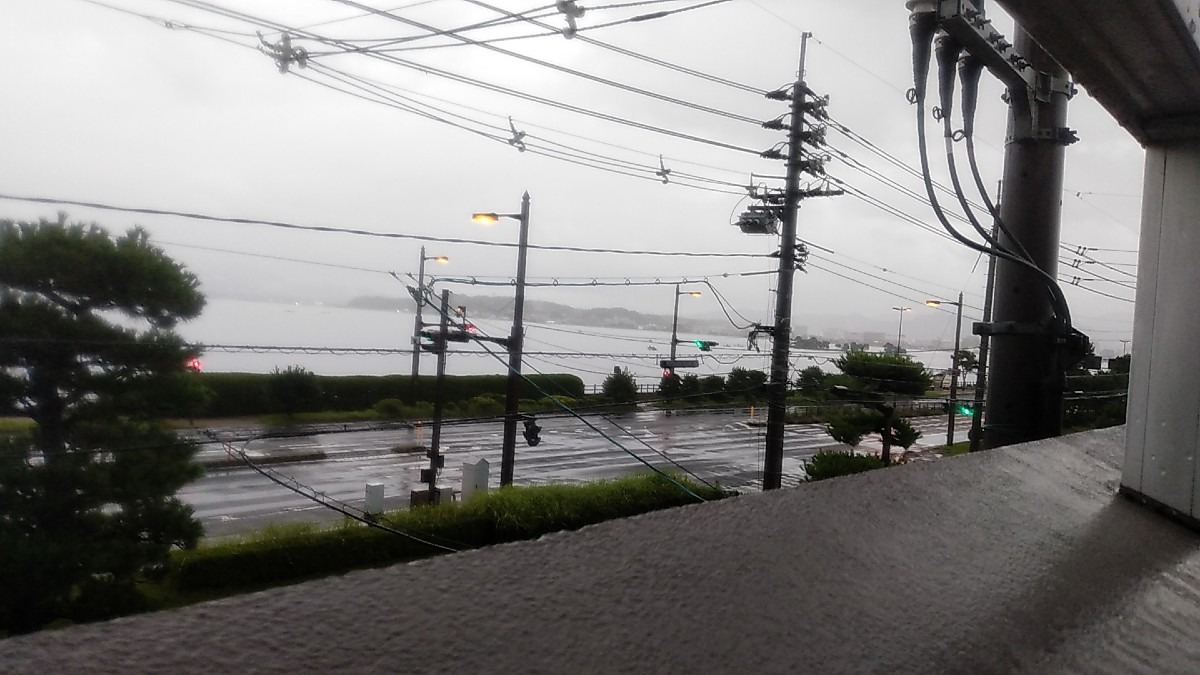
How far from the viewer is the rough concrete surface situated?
531mm

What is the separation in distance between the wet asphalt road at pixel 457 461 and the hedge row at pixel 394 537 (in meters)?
1.39

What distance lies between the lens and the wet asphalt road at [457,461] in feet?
42.0

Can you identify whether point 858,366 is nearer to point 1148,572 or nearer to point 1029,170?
point 1029,170

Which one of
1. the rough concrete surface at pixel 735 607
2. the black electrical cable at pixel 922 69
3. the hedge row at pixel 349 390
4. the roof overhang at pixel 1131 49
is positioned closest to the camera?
the rough concrete surface at pixel 735 607

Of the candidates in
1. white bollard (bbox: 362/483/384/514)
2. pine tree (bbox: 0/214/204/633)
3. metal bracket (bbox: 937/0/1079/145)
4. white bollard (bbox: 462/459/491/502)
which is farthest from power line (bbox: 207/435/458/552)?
metal bracket (bbox: 937/0/1079/145)

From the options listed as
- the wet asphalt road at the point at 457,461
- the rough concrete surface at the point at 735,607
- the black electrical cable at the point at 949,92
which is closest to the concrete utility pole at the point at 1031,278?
the black electrical cable at the point at 949,92

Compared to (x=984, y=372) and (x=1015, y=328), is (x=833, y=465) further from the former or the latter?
(x=1015, y=328)

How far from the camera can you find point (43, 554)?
261 inches

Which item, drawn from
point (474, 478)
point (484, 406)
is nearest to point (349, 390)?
point (484, 406)

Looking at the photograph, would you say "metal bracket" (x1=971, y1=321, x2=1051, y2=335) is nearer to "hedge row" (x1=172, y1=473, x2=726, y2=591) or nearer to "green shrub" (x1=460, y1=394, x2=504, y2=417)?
"hedge row" (x1=172, y1=473, x2=726, y2=591)

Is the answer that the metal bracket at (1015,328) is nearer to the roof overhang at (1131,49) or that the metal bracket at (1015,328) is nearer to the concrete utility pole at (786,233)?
the roof overhang at (1131,49)

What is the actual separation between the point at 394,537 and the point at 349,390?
7688mm

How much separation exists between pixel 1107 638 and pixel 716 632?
51cm

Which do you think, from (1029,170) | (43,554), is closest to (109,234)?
(43,554)
